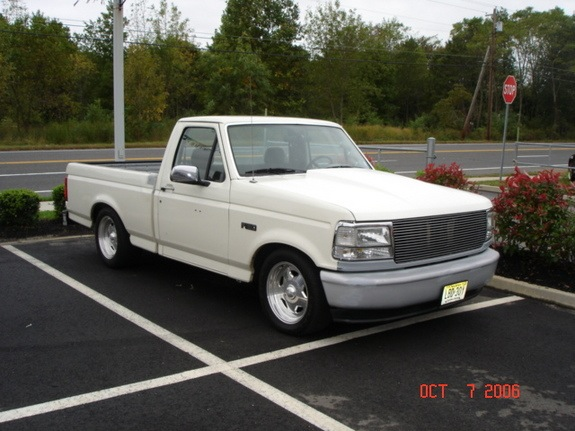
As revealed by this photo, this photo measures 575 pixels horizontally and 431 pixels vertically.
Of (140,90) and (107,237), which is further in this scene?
(140,90)

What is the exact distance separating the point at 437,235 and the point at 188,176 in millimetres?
2312

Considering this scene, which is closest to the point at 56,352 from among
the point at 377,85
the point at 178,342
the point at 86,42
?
the point at 178,342

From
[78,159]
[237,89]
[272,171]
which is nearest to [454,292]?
[272,171]

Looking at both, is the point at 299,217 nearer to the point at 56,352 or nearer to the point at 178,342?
the point at 178,342

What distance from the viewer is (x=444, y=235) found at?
5.24 metres

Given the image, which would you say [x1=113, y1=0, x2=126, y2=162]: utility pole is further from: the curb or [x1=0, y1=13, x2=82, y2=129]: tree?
[x1=0, y1=13, x2=82, y2=129]: tree

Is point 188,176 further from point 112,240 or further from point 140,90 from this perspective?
point 140,90

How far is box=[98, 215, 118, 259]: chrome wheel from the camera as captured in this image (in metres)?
7.66

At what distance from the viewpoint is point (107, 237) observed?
A: 7.80 m

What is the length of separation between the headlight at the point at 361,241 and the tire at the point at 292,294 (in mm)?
347

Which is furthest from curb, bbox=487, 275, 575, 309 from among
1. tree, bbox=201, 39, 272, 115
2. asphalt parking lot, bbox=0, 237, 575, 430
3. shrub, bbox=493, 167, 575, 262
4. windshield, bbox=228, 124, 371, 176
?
tree, bbox=201, 39, 272, 115

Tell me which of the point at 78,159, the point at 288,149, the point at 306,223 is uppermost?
the point at 288,149

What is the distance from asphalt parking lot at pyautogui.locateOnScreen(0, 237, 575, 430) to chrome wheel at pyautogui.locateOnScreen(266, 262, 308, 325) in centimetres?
21

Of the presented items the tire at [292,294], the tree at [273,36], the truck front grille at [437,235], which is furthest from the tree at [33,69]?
the truck front grille at [437,235]
